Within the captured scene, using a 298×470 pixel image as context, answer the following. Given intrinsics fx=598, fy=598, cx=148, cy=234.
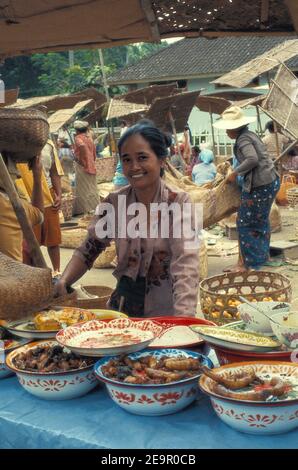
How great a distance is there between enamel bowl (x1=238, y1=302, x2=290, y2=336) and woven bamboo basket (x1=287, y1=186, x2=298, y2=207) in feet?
29.0

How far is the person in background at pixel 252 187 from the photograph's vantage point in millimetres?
6043

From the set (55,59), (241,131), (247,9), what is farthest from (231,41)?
(247,9)

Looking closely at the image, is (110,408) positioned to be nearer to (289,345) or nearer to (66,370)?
(66,370)

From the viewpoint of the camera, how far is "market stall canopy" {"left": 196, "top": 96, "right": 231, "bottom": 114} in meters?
13.3

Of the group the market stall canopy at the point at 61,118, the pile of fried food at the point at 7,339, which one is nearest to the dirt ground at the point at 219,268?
the pile of fried food at the point at 7,339

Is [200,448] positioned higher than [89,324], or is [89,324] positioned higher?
[89,324]

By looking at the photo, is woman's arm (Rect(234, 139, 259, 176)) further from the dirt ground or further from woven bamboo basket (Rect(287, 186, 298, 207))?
woven bamboo basket (Rect(287, 186, 298, 207))

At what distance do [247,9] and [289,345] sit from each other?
1.45 metres

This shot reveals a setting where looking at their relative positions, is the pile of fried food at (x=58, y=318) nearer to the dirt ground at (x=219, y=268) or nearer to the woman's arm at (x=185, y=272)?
the woman's arm at (x=185, y=272)

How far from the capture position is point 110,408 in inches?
73.2

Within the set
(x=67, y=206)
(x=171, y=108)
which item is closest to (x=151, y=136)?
(x=171, y=108)

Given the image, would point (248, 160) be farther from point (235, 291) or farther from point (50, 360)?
point (50, 360)

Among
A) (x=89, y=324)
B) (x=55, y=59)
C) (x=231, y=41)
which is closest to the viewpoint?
(x=89, y=324)

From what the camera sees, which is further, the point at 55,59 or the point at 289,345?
the point at 55,59
